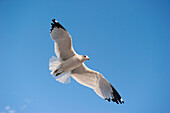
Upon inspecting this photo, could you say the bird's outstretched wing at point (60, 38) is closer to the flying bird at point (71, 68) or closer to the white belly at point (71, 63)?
the flying bird at point (71, 68)

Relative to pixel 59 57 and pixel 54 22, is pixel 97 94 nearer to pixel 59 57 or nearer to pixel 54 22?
pixel 59 57

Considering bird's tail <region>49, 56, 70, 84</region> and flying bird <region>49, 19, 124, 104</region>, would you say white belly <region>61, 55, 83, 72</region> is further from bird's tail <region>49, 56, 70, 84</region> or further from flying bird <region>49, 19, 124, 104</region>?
bird's tail <region>49, 56, 70, 84</region>

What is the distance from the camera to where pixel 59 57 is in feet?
20.9

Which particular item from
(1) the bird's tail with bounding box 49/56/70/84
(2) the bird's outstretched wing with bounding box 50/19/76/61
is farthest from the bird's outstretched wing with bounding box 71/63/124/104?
(2) the bird's outstretched wing with bounding box 50/19/76/61

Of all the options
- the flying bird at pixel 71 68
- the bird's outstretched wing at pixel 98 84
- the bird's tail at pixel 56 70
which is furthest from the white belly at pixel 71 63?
the bird's outstretched wing at pixel 98 84

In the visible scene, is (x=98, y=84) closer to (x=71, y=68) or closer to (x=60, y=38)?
(x=71, y=68)

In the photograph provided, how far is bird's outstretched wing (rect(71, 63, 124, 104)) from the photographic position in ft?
21.5

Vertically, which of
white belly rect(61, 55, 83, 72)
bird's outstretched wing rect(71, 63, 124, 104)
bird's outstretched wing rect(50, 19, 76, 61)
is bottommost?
bird's outstretched wing rect(71, 63, 124, 104)

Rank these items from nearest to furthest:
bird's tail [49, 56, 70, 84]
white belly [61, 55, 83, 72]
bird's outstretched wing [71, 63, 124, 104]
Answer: white belly [61, 55, 83, 72], bird's tail [49, 56, 70, 84], bird's outstretched wing [71, 63, 124, 104]

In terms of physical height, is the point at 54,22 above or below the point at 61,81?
above

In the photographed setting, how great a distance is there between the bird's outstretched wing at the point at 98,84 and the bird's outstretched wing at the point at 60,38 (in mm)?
920

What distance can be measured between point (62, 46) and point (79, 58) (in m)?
0.74

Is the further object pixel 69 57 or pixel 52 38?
pixel 69 57

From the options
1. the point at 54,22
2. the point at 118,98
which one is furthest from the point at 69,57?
the point at 118,98
